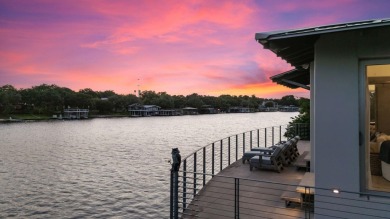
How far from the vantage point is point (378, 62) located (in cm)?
461

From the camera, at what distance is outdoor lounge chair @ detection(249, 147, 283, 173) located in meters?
9.66

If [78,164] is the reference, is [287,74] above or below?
above

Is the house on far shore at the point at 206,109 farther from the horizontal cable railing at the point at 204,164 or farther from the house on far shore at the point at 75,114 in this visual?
the horizontal cable railing at the point at 204,164

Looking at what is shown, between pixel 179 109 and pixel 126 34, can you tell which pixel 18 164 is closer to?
pixel 126 34

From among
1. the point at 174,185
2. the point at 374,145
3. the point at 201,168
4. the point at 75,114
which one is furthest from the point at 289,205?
the point at 75,114

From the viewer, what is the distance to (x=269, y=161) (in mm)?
→ 9656

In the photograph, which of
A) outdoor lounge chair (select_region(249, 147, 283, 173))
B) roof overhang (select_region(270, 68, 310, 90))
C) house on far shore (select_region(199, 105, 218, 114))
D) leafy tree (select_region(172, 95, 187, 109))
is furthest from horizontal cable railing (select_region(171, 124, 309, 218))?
house on far shore (select_region(199, 105, 218, 114))

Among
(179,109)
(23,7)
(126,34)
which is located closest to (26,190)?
(23,7)

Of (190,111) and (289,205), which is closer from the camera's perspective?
(289,205)

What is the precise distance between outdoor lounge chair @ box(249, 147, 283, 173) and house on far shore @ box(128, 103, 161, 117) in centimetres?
14567

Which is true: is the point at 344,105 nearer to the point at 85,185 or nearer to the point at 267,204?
the point at 267,204

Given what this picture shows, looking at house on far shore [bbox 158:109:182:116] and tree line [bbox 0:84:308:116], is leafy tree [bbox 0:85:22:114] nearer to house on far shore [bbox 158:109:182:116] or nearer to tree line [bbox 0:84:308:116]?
tree line [bbox 0:84:308:116]

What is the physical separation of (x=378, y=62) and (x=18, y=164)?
2822cm

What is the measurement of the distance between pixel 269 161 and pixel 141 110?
148315mm
